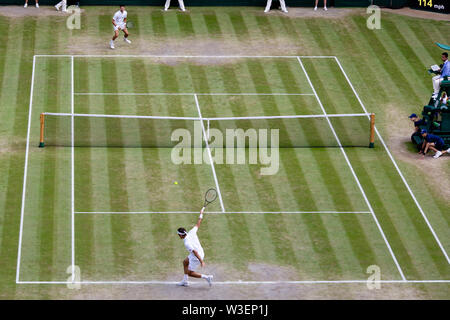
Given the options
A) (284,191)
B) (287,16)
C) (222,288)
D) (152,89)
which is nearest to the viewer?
(222,288)

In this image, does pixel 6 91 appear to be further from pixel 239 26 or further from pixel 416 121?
pixel 416 121

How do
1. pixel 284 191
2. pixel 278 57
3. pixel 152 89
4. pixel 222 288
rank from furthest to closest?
1. pixel 278 57
2. pixel 152 89
3. pixel 284 191
4. pixel 222 288

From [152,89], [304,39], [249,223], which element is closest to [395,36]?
[304,39]

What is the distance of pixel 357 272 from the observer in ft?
109

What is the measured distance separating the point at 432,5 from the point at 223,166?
18369 millimetres

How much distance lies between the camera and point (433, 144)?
4056 cm

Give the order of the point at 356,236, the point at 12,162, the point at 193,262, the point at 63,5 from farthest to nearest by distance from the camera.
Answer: the point at 63,5
the point at 12,162
the point at 356,236
the point at 193,262

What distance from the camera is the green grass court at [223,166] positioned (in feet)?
109

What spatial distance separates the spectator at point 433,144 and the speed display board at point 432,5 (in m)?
13.6

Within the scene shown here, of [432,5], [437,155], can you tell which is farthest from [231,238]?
[432,5]

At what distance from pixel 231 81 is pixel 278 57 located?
315cm

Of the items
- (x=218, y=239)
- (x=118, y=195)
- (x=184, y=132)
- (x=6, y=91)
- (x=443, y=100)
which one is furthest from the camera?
(x=6, y=91)

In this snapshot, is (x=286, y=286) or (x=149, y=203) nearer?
(x=286, y=286)

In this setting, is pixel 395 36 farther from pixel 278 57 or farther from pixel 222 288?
pixel 222 288
